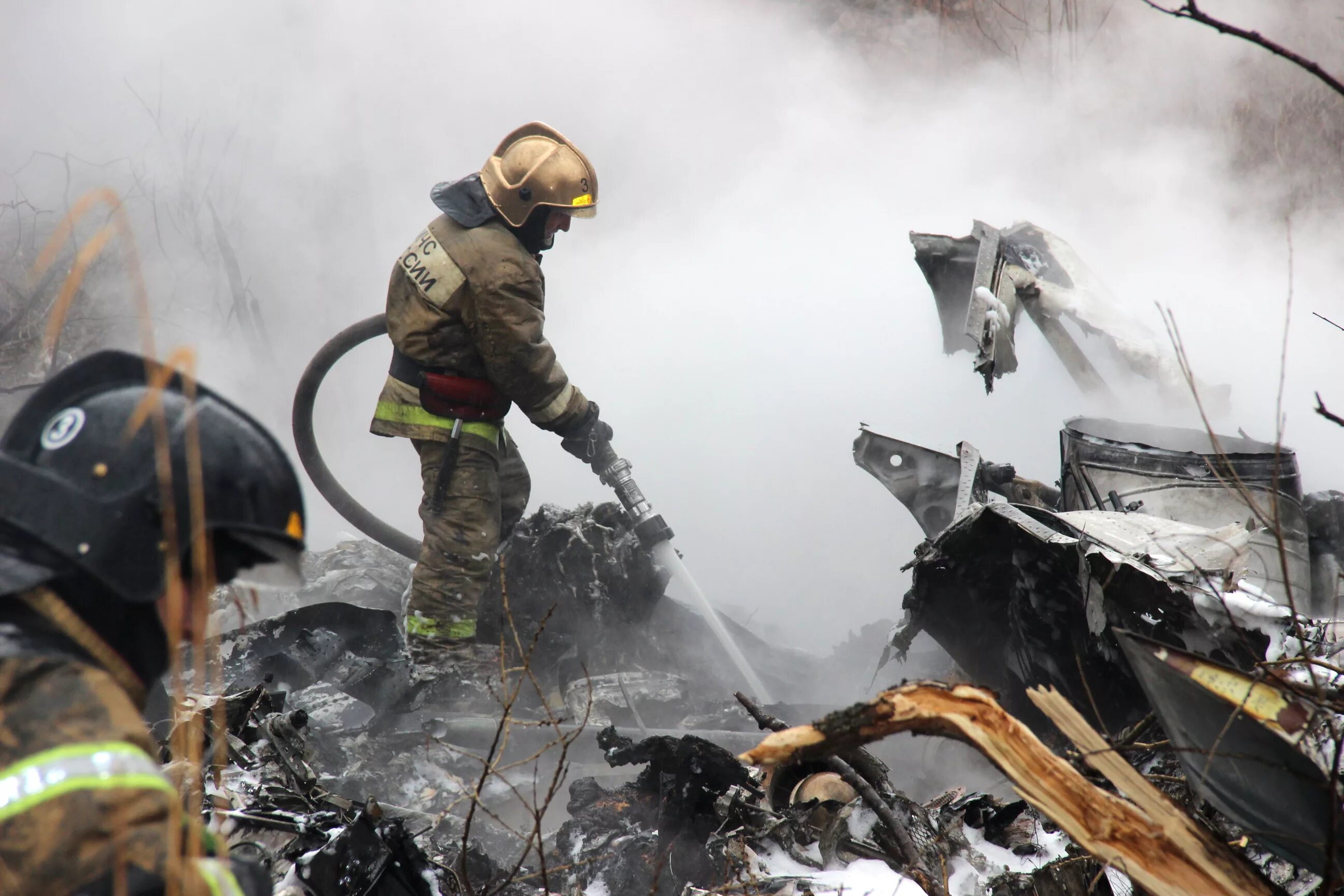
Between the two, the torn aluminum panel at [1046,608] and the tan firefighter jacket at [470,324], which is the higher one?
the tan firefighter jacket at [470,324]

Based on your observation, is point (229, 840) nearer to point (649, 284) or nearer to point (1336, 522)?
point (1336, 522)

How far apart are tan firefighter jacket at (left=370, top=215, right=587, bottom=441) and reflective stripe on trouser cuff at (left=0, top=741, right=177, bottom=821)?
9.66ft

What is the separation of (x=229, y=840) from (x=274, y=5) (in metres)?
9.44

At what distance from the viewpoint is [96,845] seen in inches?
32.1

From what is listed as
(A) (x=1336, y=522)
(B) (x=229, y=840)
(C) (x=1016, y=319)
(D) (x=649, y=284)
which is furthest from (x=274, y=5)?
(A) (x=1336, y=522)

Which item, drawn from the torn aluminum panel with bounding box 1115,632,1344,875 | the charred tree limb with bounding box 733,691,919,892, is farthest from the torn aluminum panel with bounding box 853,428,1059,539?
the torn aluminum panel with bounding box 1115,632,1344,875

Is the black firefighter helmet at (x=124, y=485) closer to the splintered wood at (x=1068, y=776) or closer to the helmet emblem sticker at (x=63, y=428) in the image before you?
the helmet emblem sticker at (x=63, y=428)

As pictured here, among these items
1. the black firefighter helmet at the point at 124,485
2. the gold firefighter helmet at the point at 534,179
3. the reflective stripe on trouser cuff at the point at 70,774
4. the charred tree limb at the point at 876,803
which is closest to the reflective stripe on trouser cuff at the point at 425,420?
the gold firefighter helmet at the point at 534,179

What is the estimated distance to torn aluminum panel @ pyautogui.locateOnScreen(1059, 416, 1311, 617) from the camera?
10.2 feet

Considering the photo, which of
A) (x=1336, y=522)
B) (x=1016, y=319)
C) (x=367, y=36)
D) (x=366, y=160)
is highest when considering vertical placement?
(x=367, y=36)

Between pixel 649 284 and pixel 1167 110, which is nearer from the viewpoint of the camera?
pixel 1167 110

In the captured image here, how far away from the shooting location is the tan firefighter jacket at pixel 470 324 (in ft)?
12.1

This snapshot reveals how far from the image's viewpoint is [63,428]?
1.00m

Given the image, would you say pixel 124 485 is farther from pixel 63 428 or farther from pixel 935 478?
pixel 935 478
